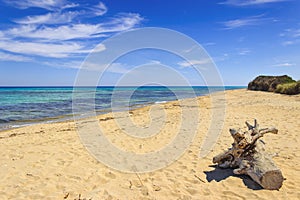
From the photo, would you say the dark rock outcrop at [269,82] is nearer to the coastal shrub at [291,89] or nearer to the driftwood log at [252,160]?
the coastal shrub at [291,89]

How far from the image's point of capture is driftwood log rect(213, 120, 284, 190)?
4043 mm

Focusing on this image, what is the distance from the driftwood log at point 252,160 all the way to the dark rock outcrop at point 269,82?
97.5ft

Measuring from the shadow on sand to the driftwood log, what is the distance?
103mm

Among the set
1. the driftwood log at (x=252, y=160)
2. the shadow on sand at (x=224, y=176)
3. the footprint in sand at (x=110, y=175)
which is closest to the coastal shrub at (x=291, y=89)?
the driftwood log at (x=252, y=160)

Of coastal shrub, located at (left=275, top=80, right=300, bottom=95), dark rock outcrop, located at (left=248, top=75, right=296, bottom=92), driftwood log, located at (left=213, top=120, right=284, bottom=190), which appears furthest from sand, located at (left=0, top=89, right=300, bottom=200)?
dark rock outcrop, located at (left=248, top=75, right=296, bottom=92)

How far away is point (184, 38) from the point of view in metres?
8.04

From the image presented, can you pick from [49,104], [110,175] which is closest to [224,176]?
[110,175]

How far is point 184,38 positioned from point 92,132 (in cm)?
564

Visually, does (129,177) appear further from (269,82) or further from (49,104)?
(269,82)

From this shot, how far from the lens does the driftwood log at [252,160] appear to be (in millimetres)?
4043

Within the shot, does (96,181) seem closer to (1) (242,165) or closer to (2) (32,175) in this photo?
(2) (32,175)

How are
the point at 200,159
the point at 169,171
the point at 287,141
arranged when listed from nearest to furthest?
the point at 169,171 → the point at 200,159 → the point at 287,141

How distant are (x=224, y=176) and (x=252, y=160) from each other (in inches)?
26.8

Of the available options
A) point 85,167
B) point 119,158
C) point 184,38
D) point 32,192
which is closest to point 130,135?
point 119,158
